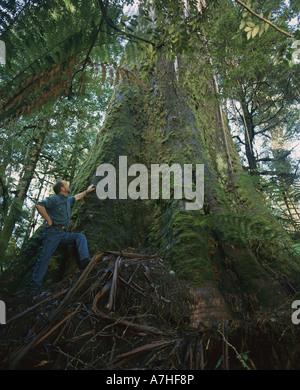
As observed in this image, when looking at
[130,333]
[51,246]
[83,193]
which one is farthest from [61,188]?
[130,333]

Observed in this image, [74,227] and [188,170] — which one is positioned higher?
[188,170]

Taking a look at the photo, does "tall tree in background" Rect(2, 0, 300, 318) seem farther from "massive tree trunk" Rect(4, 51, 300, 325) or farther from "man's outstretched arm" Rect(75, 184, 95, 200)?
"man's outstretched arm" Rect(75, 184, 95, 200)

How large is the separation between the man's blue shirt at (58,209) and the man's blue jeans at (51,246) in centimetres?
18

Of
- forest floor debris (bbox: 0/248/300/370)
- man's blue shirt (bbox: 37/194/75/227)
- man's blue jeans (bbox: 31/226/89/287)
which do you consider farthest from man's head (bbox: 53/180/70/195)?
forest floor debris (bbox: 0/248/300/370)

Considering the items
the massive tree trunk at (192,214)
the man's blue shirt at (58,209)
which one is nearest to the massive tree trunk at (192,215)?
the massive tree trunk at (192,214)

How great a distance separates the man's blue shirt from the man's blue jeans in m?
0.18

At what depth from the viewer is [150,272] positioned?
202cm

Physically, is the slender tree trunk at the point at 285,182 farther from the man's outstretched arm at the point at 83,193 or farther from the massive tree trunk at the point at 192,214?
the man's outstretched arm at the point at 83,193

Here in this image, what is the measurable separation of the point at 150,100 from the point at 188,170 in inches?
86.9

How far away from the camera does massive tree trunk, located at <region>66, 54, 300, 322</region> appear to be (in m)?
2.00

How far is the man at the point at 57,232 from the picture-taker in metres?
2.35

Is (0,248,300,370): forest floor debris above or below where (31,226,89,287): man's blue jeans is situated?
below
